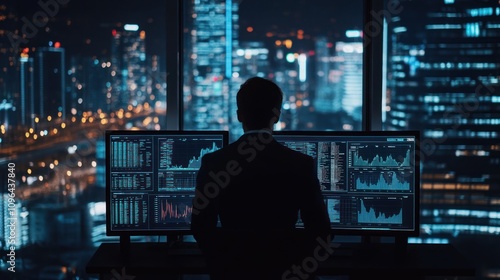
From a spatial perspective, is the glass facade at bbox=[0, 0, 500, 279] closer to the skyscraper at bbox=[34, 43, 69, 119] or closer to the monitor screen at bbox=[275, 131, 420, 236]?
the skyscraper at bbox=[34, 43, 69, 119]

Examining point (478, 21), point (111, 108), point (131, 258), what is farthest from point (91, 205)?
point (478, 21)

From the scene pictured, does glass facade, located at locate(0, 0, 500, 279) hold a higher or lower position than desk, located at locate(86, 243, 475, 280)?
higher

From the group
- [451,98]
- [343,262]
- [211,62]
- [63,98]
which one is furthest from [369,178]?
[63,98]

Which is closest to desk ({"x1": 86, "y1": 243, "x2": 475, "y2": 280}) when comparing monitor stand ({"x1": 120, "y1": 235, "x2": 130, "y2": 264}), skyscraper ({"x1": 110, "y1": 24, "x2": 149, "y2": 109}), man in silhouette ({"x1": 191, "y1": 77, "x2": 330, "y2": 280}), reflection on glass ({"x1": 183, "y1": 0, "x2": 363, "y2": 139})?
monitor stand ({"x1": 120, "y1": 235, "x2": 130, "y2": 264})

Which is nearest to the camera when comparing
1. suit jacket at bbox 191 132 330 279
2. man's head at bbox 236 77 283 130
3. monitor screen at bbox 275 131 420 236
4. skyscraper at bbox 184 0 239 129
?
suit jacket at bbox 191 132 330 279

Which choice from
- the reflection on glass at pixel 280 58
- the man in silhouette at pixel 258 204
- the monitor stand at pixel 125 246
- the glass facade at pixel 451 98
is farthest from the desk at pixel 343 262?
the reflection on glass at pixel 280 58

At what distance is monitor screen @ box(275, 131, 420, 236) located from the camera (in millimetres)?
3078

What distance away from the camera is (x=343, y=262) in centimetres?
294

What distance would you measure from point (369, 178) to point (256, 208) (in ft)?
4.03

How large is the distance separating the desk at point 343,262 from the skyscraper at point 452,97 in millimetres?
959

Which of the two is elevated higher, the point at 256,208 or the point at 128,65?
the point at 128,65

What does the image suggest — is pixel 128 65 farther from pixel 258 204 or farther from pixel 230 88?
pixel 258 204

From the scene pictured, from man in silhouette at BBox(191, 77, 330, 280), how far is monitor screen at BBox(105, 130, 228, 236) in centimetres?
95

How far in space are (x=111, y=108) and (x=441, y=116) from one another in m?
2.25
